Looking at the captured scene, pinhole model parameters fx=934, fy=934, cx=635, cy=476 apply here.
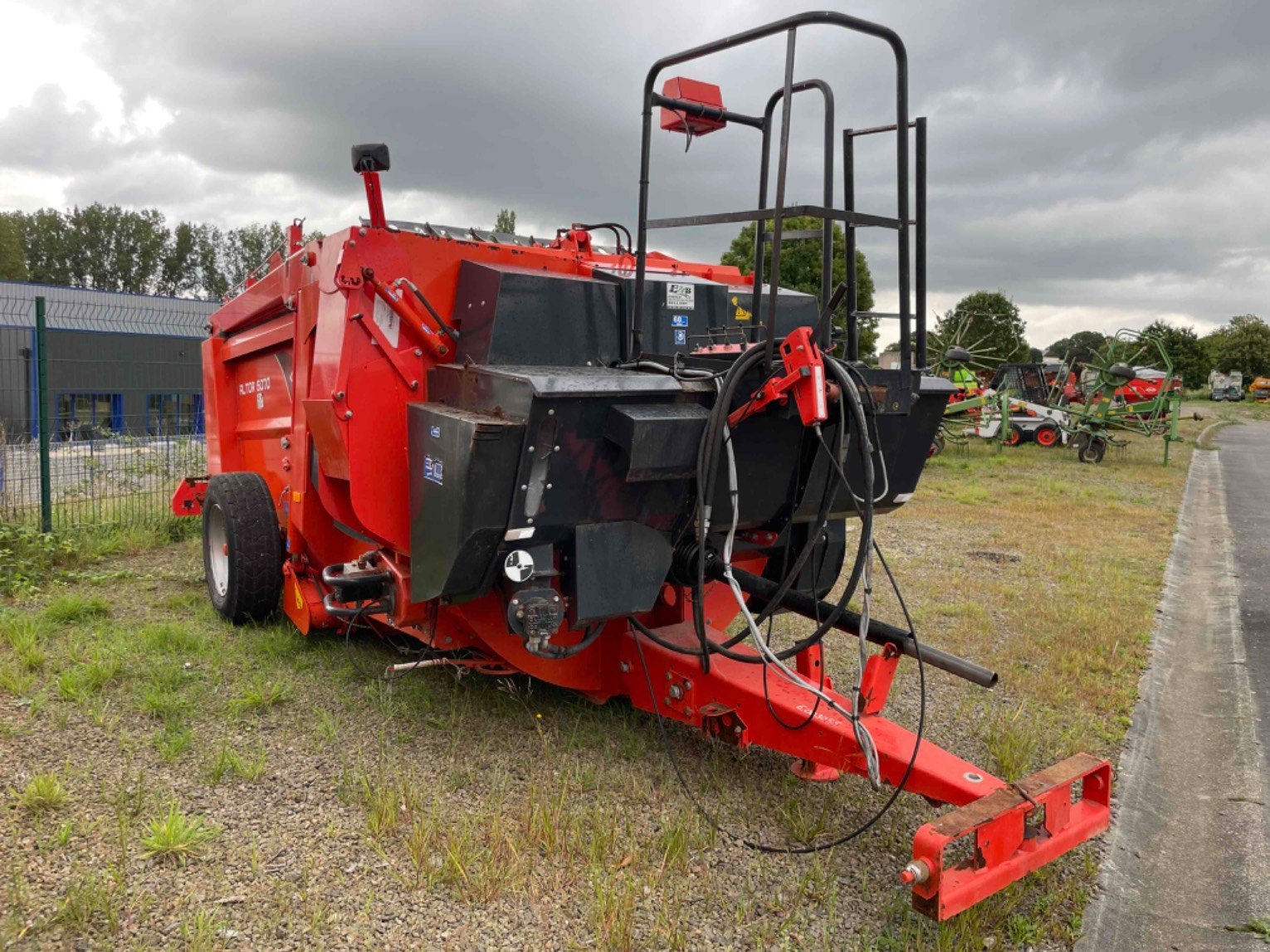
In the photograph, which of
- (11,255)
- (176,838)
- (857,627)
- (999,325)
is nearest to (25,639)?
(176,838)

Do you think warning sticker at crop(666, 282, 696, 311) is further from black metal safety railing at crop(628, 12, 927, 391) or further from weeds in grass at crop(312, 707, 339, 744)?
weeds in grass at crop(312, 707, 339, 744)

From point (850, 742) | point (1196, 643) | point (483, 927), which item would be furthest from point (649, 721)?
point (1196, 643)

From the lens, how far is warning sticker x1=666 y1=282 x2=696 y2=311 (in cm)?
396

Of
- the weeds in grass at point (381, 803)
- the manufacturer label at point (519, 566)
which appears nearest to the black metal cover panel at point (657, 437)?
the manufacturer label at point (519, 566)

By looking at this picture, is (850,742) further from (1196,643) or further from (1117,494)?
(1117,494)

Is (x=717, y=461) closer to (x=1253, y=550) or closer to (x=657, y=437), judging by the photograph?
(x=657, y=437)

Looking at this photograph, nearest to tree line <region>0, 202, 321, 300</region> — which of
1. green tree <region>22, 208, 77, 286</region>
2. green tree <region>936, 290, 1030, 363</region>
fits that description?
green tree <region>22, 208, 77, 286</region>

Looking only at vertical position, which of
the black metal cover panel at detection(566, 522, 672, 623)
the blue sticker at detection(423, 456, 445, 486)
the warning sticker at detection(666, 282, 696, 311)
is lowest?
the black metal cover panel at detection(566, 522, 672, 623)

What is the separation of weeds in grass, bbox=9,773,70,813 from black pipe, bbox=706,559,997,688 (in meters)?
2.31

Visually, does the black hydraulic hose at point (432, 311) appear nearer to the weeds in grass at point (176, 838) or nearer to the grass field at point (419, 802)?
the grass field at point (419, 802)

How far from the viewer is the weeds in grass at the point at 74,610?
5148 mm

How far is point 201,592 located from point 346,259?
3.26 metres

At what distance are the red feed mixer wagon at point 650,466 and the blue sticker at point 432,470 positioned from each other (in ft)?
0.04

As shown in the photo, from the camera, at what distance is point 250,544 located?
4.70 meters
